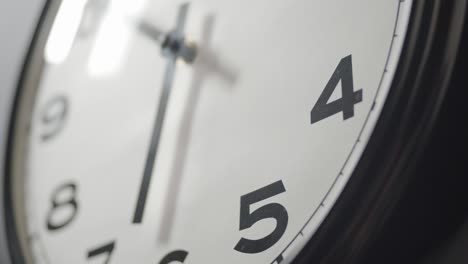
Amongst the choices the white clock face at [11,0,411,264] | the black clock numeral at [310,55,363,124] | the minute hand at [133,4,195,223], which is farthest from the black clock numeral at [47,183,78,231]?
the black clock numeral at [310,55,363,124]

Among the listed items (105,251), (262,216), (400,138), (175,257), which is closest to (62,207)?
(105,251)

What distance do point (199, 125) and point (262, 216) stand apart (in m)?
0.16

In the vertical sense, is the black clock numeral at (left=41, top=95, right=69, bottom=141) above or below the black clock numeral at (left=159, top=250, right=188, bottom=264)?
above

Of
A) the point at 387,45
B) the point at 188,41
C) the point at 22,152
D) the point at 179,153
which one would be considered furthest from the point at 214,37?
the point at 22,152

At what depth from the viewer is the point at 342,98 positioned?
0.52 metres

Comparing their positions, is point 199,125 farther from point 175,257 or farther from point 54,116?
point 54,116

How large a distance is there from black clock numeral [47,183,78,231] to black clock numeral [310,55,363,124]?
412mm

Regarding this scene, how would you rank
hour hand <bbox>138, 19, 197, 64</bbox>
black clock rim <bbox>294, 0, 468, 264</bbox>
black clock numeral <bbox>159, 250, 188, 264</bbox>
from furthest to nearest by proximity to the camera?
hour hand <bbox>138, 19, 197, 64</bbox>, black clock numeral <bbox>159, 250, 188, 264</bbox>, black clock rim <bbox>294, 0, 468, 264</bbox>

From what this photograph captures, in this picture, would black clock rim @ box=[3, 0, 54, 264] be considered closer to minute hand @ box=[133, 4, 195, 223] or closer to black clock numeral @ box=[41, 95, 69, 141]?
black clock numeral @ box=[41, 95, 69, 141]

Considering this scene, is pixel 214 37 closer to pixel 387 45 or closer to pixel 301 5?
pixel 301 5

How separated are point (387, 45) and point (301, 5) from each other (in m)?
0.14

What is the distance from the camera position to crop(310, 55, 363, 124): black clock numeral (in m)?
0.51

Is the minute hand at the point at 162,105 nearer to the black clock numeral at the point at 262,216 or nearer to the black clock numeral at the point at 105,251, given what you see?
the black clock numeral at the point at 105,251

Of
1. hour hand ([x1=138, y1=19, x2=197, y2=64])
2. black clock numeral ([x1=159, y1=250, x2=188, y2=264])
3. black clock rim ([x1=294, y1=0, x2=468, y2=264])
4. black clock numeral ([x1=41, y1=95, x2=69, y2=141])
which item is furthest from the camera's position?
black clock numeral ([x1=41, y1=95, x2=69, y2=141])
